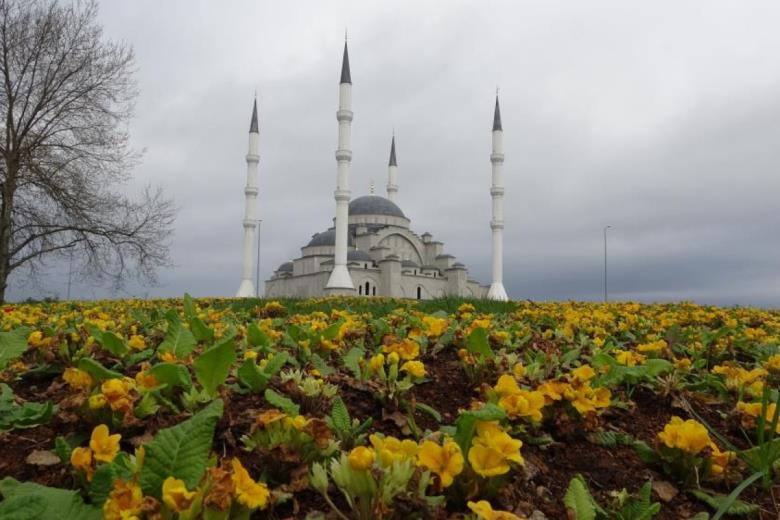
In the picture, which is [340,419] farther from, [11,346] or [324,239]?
[324,239]

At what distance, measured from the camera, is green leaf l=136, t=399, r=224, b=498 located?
1.14 m

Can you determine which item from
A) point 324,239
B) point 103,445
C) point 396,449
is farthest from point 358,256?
point 396,449

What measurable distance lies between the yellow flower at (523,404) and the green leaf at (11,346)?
1.73 m

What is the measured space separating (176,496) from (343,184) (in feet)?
108

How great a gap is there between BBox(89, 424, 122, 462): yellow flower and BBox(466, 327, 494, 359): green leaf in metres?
1.28

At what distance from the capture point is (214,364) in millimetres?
1669

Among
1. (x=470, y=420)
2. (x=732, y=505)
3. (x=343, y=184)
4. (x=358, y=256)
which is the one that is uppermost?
(x=343, y=184)

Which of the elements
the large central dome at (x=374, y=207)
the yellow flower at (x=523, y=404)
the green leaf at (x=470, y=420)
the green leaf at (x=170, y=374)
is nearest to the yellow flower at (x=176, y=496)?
the green leaf at (x=470, y=420)

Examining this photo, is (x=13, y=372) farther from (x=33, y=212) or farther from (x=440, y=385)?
(x=33, y=212)

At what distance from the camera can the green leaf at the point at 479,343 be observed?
2.21 m

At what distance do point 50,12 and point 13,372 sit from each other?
587 inches

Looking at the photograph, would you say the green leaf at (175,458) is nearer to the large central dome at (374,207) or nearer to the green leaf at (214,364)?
the green leaf at (214,364)

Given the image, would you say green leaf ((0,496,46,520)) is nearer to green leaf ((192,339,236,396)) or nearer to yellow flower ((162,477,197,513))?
yellow flower ((162,477,197,513))

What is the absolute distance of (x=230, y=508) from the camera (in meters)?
1.08
